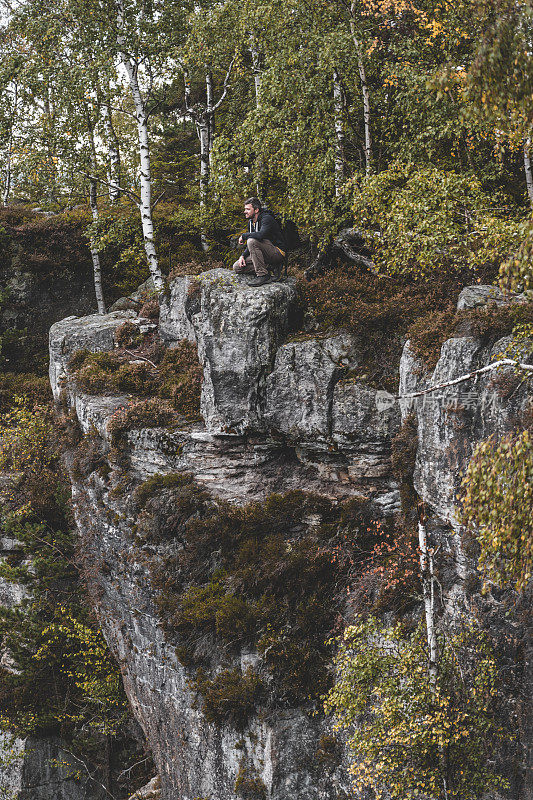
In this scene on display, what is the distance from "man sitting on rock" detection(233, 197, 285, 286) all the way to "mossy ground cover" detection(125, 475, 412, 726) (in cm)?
515

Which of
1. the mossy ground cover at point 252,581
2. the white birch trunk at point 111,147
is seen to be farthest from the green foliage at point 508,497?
the white birch trunk at point 111,147

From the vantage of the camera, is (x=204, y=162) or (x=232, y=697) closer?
(x=232, y=697)

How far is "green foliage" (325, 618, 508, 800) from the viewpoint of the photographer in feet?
25.9

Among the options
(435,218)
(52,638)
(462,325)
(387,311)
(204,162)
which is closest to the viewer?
(462,325)

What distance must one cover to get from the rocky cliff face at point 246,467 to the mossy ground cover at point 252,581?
0.93ft

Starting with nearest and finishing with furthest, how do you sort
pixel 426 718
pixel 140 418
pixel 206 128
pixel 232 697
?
pixel 426 718 → pixel 232 697 → pixel 140 418 → pixel 206 128

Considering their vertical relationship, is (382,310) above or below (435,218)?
below

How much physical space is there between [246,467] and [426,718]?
21.9 feet

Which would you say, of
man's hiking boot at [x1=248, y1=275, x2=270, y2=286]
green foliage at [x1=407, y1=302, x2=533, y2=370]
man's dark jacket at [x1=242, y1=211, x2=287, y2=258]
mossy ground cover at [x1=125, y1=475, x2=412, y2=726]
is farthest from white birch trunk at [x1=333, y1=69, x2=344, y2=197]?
mossy ground cover at [x1=125, y1=475, x2=412, y2=726]

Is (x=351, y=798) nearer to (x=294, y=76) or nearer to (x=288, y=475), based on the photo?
(x=288, y=475)

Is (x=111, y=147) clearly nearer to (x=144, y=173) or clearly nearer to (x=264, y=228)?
(x=144, y=173)

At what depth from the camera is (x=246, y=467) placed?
13.2 meters

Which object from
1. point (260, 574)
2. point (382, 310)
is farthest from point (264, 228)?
point (260, 574)

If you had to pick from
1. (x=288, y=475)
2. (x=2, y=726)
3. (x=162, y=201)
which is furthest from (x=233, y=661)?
(x=162, y=201)
